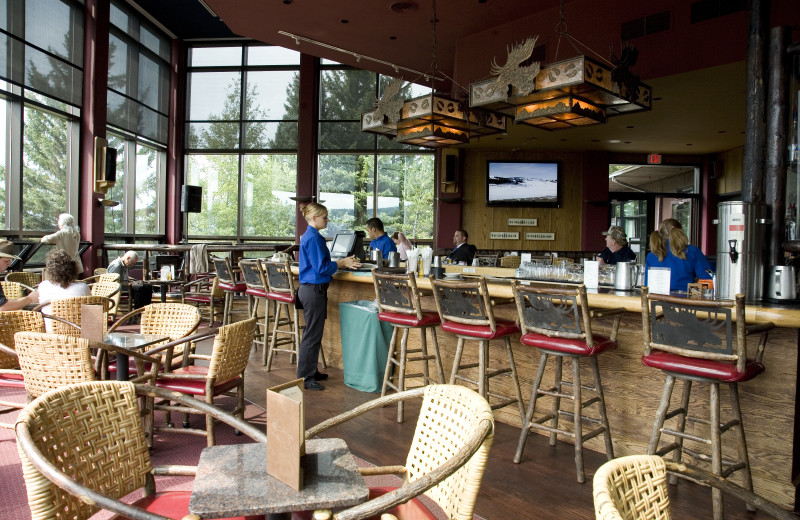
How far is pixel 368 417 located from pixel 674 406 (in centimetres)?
197

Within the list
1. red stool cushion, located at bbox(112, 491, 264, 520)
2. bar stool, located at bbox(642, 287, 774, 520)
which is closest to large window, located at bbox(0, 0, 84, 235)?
red stool cushion, located at bbox(112, 491, 264, 520)

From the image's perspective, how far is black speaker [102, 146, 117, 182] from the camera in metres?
10.3

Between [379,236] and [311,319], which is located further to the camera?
[379,236]

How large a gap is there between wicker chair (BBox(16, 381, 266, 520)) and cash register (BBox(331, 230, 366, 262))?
454 centimetres

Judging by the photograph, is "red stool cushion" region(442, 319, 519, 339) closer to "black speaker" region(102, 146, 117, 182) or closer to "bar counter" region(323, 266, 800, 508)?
"bar counter" region(323, 266, 800, 508)

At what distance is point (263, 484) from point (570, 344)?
218 cm

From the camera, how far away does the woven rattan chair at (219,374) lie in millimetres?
3098

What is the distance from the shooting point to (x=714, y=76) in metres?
6.29

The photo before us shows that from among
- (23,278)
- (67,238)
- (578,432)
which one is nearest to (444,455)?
(578,432)

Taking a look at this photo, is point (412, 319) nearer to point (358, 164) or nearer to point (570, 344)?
point (570, 344)

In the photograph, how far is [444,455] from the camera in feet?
5.57

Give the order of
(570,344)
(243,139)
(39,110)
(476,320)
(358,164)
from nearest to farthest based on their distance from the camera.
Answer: (570,344) < (476,320) < (39,110) < (358,164) < (243,139)

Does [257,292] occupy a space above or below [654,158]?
below

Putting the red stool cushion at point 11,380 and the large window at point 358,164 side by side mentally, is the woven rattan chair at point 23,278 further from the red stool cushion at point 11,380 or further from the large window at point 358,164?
the large window at point 358,164
